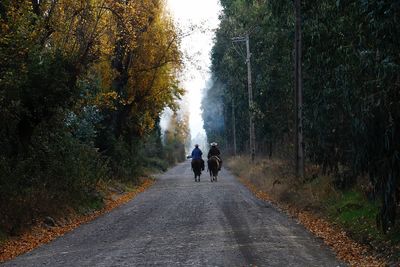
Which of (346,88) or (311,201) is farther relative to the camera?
(311,201)

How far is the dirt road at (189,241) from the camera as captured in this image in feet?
30.8

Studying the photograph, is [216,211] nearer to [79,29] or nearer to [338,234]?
[338,234]

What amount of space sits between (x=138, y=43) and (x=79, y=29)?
1216cm

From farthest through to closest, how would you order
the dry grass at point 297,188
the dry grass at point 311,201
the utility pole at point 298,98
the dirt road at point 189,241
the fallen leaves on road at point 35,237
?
1. the utility pole at point 298,98
2. the dry grass at point 297,188
3. the fallen leaves on road at point 35,237
4. the dry grass at point 311,201
5. the dirt road at point 189,241

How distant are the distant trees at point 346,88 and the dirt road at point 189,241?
76.3 inches

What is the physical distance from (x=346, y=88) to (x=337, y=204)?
11.7 ft

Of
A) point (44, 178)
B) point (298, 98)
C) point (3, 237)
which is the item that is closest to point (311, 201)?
point (298, 98)

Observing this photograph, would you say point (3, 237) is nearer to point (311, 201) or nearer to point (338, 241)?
point (338, 241)

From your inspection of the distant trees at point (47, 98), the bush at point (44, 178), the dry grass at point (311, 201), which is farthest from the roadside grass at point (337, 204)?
the distant trees at point (47, 98)

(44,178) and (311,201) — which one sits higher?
(44,178)

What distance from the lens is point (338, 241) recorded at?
11188 millimetres

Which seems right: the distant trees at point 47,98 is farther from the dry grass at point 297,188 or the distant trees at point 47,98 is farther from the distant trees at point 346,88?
the distant trees at point 346,88

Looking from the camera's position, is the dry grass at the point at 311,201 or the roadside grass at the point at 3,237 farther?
the roadside grass at the point at 3,237

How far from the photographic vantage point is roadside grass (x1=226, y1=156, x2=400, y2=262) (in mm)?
10156
